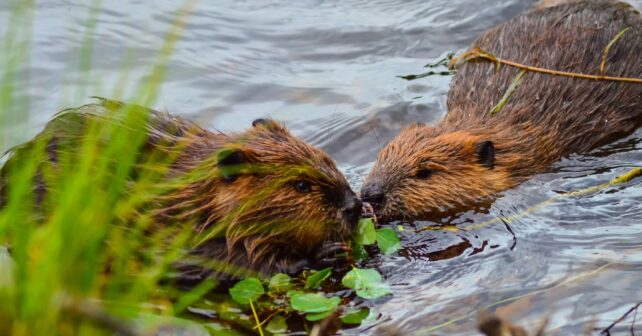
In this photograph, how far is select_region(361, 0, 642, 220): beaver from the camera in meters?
4.75

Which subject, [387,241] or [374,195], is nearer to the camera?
[387,241]

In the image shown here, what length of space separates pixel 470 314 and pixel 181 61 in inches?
130

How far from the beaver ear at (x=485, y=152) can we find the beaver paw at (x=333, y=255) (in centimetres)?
131

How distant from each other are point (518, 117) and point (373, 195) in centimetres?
119

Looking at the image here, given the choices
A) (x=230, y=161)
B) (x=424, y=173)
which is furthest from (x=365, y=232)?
(x=424, y=173)

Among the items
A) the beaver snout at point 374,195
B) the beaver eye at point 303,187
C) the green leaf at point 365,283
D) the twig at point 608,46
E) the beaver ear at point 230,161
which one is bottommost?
the green leaf at point 365,283

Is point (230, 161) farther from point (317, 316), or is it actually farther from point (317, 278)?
point (317, 316)

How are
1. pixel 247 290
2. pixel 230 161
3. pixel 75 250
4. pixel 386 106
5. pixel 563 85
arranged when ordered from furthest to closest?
1. pixel 386 106
2. pixel 563 85
3. pixel 230 161
4. pixel 247 290
5. pixel 75 250

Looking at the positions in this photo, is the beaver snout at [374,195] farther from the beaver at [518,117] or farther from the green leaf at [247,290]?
the green leaf at [247,290]

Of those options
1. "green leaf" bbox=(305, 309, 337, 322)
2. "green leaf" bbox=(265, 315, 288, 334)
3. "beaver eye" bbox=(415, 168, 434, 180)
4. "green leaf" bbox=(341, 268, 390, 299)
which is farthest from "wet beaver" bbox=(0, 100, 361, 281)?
"beaver eye" bbox=(415, 168, 434, 180)

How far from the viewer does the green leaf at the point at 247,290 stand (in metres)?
3.50

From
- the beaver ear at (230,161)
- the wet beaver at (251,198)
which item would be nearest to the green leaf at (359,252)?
the wet beaver at (251,198)

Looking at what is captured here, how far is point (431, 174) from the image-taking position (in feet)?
15.7

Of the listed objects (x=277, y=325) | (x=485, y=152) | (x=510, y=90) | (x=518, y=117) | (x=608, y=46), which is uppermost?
(x=608, y=46)
